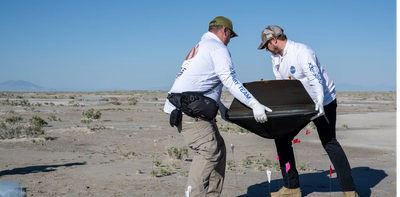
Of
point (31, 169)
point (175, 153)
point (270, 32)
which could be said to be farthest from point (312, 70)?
point (31, 169)

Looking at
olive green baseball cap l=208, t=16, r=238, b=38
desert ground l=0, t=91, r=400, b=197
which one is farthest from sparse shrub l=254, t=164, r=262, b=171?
olive green baseball cap l=208, t=16, r=238, b=38

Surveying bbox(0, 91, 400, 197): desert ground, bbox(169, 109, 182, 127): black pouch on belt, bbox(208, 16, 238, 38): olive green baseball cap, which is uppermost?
bbox(208, 16, 238, 38): olive green baseball cap

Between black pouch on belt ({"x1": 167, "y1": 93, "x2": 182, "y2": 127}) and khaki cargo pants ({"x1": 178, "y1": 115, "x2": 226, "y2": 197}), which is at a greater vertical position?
black pouch on belt ({"x1": 167, "y1": 93, "x2": 182, "y2": 127})

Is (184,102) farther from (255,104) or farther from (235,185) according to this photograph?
(235,185)

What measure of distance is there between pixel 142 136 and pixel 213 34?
990 centimetres

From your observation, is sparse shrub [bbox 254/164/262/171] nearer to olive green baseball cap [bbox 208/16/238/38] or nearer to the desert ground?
the desert ground

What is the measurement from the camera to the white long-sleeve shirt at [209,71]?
12.0 feet

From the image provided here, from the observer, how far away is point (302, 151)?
10.0 metres

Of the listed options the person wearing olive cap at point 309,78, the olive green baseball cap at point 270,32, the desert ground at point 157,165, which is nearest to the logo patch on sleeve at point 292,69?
the person wearing olive cap at point 309,78

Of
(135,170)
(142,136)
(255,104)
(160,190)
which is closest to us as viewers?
(255,104)

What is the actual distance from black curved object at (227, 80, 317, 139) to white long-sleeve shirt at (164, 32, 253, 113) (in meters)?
0.28

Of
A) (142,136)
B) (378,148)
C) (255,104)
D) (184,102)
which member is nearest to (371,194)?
(255,104)

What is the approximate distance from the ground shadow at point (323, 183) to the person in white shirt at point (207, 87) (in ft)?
5.79

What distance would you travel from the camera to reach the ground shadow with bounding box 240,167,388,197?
5582 millimetres
